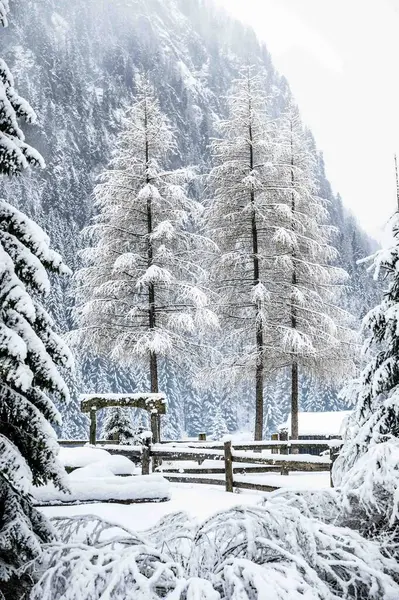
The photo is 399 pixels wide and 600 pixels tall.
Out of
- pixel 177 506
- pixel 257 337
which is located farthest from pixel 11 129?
pixel 257 337

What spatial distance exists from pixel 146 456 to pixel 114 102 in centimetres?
9628

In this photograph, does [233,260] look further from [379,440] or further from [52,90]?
[52,90]

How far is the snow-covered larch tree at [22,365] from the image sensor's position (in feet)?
12.4

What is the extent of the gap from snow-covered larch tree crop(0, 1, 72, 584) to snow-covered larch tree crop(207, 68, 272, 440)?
15.1m

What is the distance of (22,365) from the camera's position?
397 centimetres

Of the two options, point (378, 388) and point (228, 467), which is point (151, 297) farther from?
point (378, 388)

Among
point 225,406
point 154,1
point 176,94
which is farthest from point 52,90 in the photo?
point 154,1

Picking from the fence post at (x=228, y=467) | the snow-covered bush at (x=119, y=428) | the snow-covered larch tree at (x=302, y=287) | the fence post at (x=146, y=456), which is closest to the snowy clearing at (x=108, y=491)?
the fence post at (x=228, y=467)

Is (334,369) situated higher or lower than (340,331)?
lower

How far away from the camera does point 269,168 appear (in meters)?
20.3

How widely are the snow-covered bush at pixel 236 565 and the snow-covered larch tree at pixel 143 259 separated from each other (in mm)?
14926

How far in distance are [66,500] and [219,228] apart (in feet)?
44.1

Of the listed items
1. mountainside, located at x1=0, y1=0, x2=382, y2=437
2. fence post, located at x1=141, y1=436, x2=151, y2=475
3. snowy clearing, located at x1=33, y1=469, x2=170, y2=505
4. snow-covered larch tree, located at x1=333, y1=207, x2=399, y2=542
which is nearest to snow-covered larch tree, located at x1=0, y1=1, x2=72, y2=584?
snow-covered larch tree, located at x1=333, y1=207, x2=399, y2=542

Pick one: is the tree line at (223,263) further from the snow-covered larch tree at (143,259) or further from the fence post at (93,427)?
the fence post at (93,427)
